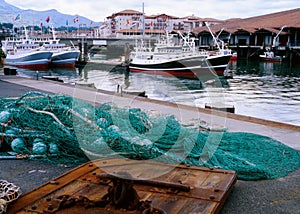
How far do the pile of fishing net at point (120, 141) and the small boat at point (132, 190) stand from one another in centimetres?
36

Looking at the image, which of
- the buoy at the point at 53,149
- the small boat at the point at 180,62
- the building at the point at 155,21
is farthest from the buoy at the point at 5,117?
the building at the point at 155,21

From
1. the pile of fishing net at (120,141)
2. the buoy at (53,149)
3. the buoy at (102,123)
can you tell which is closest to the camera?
the pile of fishing net at (120,141)

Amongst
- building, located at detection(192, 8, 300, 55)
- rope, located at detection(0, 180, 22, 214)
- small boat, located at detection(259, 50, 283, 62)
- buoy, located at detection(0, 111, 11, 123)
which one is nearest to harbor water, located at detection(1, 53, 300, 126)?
buoy, located at detection(0, 111, 11, 123)

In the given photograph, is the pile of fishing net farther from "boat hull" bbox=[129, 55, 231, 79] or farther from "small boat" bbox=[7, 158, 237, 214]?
"boat hull" bbox=[129, 55, 231, 79]

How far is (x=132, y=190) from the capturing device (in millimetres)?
2877

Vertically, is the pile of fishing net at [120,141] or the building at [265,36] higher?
the building at [265,36]

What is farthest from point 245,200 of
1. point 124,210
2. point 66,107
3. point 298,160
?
point 66,107

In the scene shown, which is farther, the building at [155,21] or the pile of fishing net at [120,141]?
the building at [155,21]

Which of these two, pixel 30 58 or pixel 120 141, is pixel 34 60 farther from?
pixel 120 141

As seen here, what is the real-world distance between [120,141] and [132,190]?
151cm

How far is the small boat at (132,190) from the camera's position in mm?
2881

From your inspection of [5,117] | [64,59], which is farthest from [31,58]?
[5,117]

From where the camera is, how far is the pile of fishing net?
4.27 m

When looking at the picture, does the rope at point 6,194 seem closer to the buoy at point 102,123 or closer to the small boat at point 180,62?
the buoy at point 102,123
